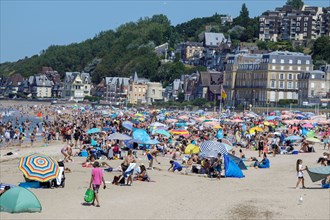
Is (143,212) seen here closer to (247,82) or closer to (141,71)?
(247,82)

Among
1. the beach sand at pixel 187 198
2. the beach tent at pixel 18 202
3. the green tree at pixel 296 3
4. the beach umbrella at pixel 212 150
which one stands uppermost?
the green tree at pixel 296 3

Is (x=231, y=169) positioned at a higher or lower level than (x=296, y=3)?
lower

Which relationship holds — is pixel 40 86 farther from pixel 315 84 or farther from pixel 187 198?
pixel 187 198

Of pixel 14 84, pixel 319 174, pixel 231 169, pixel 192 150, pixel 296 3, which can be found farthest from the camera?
pixel 14 84

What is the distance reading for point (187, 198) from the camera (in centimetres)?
1631

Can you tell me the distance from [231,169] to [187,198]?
14.4ft

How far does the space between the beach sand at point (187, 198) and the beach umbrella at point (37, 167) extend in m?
0.34

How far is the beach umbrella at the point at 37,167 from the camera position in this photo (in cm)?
1652

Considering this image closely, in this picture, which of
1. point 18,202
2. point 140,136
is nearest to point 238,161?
point 140,136

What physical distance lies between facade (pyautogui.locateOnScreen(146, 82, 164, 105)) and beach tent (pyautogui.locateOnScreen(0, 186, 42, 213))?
3809 inches

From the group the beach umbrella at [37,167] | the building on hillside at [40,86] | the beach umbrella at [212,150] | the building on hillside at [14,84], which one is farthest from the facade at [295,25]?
the beach umbrella at [37,167]

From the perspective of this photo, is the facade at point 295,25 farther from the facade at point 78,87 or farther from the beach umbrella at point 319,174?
the beach umbrella at point 319,174

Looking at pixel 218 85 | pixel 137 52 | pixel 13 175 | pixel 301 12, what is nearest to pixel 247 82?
pixel 218 85

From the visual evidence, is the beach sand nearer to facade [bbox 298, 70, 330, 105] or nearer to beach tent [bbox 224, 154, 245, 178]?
beach tent [bbox 224, 154, 245, 178]
